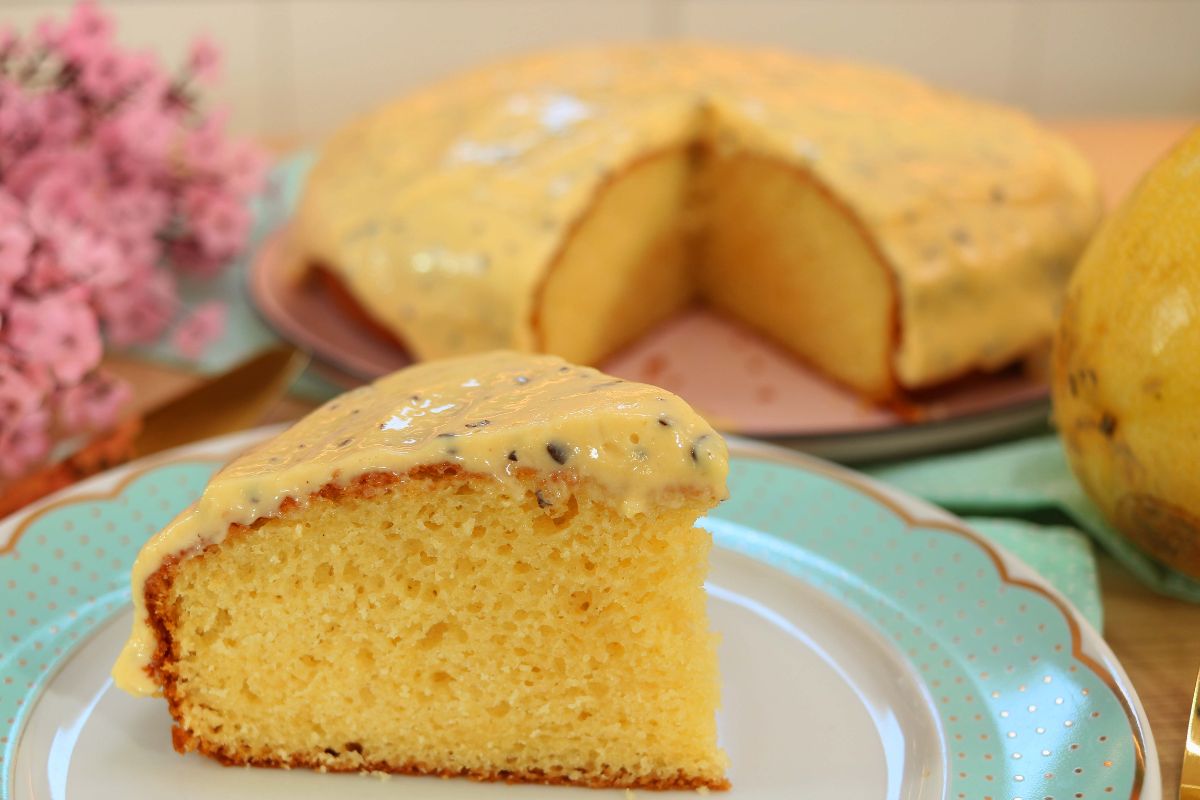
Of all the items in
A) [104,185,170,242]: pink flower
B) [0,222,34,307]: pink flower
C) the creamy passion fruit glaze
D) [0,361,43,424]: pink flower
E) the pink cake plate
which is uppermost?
[0,222,34,307]: pink flower

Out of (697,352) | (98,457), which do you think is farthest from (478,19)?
(98,457)

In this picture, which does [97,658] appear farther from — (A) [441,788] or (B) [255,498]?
(A) [441,788]

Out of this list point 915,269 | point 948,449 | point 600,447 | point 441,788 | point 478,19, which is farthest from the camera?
point 478,19

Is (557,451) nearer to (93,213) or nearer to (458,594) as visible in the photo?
(458,594)

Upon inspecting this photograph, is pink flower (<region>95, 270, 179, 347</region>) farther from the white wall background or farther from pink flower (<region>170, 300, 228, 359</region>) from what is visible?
the white wall background

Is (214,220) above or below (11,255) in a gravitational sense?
below

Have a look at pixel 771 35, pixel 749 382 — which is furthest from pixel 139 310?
pixel 771 35

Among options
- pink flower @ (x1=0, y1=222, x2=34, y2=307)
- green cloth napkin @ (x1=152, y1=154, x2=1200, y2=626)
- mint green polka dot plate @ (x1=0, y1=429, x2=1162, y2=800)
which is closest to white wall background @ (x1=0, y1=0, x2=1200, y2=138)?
green cloth napkin @ (x1=152, y1=154, x2=1200, y2=626)
